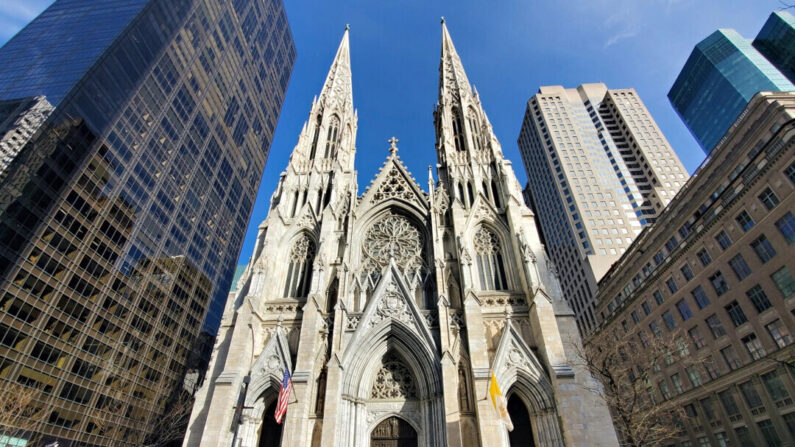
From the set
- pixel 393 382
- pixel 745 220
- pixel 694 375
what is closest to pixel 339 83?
pixel 393 382

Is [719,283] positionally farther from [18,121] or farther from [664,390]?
[18,121]

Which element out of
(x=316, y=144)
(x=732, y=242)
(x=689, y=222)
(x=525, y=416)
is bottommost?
(x=525, y=416)

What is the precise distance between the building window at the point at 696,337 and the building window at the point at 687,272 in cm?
385

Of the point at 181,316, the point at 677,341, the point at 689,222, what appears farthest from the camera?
the point at 181,316

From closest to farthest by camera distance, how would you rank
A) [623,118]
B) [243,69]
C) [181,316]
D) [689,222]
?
1. [689,222]
2. [181,316]
3. [243,69]
4. [623,118]

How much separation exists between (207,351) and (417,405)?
1437 inches

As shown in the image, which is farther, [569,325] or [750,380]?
[750,380]

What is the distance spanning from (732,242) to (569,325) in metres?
16.9

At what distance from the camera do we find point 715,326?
91.6ft

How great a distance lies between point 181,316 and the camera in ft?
136

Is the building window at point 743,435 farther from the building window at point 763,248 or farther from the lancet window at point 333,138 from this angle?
the lancet window at point 333,138

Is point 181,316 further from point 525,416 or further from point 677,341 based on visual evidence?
point 677,341

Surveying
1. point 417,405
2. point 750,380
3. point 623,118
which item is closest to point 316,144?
point 417,405

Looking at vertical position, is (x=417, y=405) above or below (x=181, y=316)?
below
